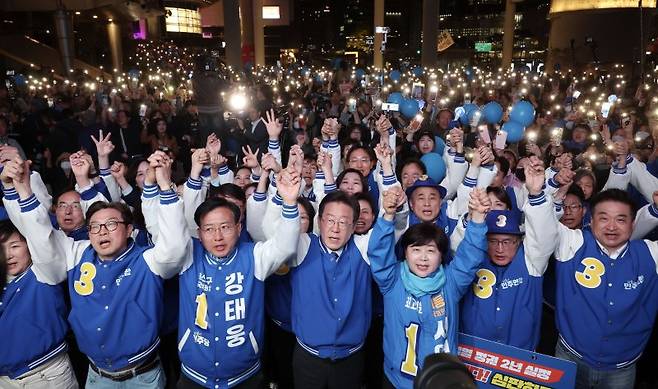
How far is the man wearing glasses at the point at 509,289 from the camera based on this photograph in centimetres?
313

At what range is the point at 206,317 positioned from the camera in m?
2.91

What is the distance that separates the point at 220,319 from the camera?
290 centimetres

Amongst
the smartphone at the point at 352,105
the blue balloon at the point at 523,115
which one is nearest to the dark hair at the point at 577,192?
the blue balloon at the point at 523,115

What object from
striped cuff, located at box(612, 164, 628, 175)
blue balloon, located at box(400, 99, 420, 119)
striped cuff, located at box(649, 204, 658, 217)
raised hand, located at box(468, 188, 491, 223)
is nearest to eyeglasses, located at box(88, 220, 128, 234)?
raised hand, located at box(468, 188, 491, 223)

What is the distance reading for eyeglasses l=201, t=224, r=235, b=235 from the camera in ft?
9.46

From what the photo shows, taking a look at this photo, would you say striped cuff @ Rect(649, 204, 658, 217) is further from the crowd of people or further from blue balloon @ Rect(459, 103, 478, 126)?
blue balloon @ Rect(459, 103, 478, 126)

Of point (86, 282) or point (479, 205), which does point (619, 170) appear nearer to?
point (479, 205)

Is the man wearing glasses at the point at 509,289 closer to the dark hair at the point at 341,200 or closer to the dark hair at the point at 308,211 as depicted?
the dark hair at the point at 341,200

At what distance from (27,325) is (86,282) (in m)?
0.44

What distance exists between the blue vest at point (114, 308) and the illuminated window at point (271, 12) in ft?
101

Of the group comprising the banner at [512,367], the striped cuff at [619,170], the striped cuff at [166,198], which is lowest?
the banner at [512,367]

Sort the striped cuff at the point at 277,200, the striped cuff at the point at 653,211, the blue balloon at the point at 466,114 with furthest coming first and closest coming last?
the blue balloon at the point at 466,114 → the striped cuff at the point at 653,211 → the striped cuff at the point at 277,200

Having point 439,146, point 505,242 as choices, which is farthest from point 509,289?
point 439,146

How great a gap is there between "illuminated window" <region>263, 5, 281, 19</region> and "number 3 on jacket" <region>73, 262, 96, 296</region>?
30639 mm
